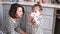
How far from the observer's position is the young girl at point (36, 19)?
1.03m

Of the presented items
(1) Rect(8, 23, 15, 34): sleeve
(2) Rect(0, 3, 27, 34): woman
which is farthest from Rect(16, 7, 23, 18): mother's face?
(1) Rect(8, 23, 15, 34): sleeve

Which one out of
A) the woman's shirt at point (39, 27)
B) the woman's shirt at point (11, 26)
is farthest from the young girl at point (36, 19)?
the woman's shirt at point (11, 26)

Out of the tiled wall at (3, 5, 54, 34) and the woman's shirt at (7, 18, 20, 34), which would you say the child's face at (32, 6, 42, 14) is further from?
the woman's shirt at (7, 18, 20, 34)

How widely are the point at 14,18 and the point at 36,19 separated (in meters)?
0.20

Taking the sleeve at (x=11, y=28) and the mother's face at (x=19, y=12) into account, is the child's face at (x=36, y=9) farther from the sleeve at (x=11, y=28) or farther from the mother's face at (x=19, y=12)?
the sleeve at (x=11, y=28)

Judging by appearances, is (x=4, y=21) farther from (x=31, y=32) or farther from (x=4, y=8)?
(x=31, y=32)

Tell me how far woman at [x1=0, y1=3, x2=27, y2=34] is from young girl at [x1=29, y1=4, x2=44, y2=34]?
100 mm

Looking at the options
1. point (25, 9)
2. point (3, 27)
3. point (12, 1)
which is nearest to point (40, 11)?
point (25, 9)

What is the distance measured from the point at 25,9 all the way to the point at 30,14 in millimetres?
66

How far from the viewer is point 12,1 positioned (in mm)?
1022

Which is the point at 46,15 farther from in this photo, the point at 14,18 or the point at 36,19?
the point at 14,18

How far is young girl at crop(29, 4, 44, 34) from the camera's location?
3.39ft

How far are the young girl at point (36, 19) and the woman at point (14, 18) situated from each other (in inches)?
3.9

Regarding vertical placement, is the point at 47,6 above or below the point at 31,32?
above
